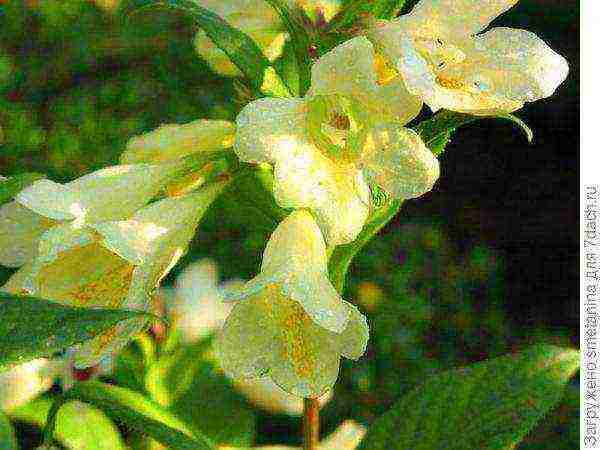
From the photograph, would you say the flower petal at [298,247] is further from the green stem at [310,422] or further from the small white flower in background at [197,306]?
the small white flower in background at [197,306]

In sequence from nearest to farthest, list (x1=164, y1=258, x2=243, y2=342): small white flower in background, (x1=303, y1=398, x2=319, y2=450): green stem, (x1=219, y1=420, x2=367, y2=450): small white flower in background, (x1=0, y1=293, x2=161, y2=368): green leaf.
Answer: (x1=0, y1=293, x2=161, y2=368): green leaf, (x1=303, y1=398, x2=319, y2=450): green stem, (x1=219, y1=420, x2=367, y2=450): small white flower in background, (x1=164, y1=258, x2=243, y2=342): small white flower in background

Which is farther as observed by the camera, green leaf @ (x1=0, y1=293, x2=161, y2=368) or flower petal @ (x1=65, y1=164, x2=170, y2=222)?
flower petal @ (x1=65, y1=164, x2=170, y2=222)

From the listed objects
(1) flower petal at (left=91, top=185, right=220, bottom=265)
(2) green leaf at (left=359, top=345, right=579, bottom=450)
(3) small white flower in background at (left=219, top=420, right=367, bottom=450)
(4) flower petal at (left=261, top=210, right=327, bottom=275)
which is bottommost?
(3) small white flower in background at (left=219, top=420, right=367, bottom=450)

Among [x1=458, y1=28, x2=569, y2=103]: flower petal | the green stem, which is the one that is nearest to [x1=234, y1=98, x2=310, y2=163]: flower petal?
[x1=458, y1=28, x2=569, y2=103]: flower petal

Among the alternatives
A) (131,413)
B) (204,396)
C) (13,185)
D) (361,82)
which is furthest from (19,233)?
(204,396)

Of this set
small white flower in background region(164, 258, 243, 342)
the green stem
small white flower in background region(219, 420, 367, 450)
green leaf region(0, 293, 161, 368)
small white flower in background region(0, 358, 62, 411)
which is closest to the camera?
green leaf region(0, 293, 161, 368)

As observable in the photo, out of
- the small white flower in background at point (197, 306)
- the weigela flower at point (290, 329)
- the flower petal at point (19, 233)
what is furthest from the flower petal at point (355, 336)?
the small white flower in background at point (197, 306)

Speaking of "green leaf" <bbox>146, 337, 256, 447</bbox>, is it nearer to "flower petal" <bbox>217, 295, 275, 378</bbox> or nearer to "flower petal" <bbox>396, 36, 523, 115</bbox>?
"flower petal" <bbox>217, 295, 275, 378</bbox>

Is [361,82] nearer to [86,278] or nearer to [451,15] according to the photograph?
[451,15]

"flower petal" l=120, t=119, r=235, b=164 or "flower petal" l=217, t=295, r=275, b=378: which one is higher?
"flower petal" l=120, t=119, r=235, b=164

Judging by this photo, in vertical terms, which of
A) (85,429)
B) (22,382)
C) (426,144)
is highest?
(426,144)
